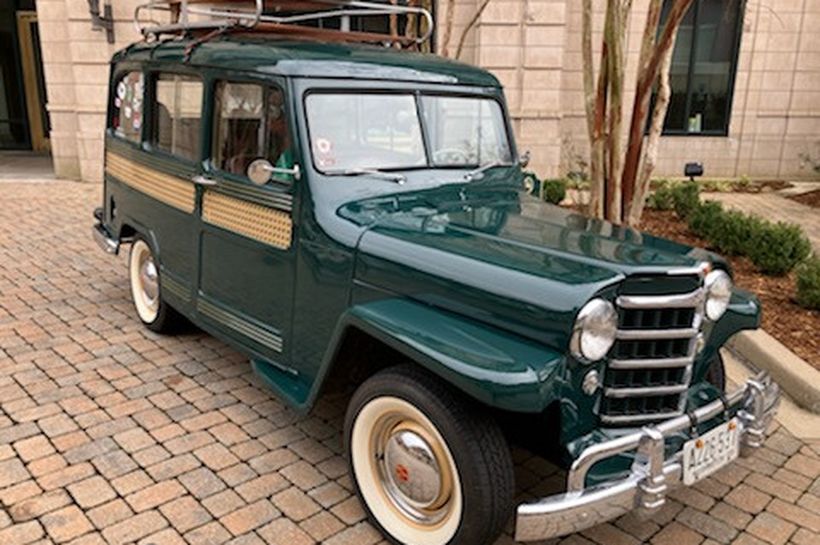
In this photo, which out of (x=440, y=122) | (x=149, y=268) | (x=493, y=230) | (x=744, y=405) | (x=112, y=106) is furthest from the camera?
(x=112, y=106)

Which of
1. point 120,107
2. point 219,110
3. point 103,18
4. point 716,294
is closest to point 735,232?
point 716,294

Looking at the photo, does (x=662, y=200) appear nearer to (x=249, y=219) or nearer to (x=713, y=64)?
A: (x=713, y=64)

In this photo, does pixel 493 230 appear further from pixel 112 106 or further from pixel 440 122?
pixel 112 106

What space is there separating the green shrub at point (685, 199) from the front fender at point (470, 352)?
6324 millimetres

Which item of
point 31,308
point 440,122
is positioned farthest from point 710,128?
point 31,308

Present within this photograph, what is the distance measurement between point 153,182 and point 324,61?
181cm

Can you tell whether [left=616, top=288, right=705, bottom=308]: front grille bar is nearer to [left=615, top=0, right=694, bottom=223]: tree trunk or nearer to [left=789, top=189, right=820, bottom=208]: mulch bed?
[left=615, top=0, right=694, bottom=223]: tree trunk

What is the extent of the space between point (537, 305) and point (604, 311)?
0.78ft

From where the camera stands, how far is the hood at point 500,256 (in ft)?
8.11

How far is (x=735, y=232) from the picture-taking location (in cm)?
665

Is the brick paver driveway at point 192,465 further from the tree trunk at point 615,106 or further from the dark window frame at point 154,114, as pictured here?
the tree trunk at point 615,106

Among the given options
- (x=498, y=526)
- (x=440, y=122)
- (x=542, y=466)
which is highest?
(x=440, y=122)

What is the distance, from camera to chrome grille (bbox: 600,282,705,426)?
8.44 feet

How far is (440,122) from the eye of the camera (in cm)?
373
